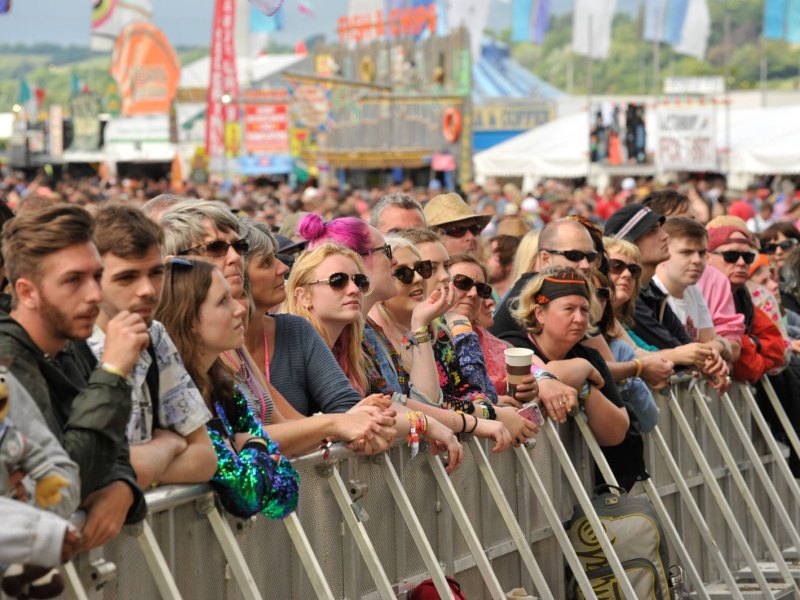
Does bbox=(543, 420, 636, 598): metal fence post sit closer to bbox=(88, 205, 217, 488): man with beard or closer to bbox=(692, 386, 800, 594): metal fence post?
bbox=(692, 386, 800, 594): metal fence post

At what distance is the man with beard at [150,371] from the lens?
3656 millimetres

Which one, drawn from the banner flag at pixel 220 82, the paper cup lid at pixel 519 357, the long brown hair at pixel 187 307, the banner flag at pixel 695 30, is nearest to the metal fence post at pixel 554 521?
the paper cup lid at pixel 519 357

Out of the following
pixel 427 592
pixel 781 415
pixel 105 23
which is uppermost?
pixel 105 23

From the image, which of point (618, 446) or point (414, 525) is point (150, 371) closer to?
point (414, 525)

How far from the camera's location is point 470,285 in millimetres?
6180

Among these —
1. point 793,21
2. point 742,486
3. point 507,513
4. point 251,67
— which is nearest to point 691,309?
point 742,486

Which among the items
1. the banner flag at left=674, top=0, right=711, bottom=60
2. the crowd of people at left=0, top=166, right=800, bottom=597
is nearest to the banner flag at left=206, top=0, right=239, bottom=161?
the banner flag at left=674, top=0, right=711, bottom=60

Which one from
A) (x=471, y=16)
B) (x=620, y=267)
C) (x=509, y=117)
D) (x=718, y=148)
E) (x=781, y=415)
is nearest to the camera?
(x=620, y=267)

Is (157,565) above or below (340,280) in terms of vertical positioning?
below

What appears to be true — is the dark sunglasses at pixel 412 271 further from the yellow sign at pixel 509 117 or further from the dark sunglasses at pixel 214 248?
the yellow sign at pixel 509 117

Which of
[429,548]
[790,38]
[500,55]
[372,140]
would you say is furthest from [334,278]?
[500,55]

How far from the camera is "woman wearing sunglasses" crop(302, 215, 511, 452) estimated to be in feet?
17.3

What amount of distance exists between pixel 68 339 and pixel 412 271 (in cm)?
266

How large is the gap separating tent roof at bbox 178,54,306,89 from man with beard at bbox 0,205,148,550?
79185mm
